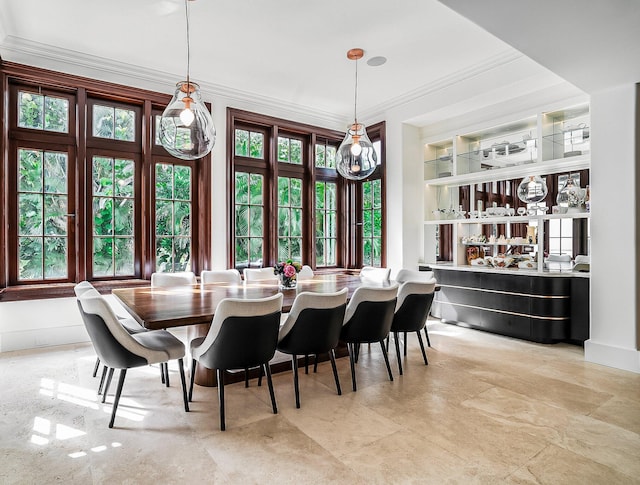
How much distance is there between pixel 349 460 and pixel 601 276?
3.13m

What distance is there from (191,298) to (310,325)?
1049 millimetres

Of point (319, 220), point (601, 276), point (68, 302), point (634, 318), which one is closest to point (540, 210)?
point (601, 276)

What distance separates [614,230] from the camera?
3.64 meters

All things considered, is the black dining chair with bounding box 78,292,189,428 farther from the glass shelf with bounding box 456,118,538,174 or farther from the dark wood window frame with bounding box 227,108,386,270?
the glass shelf with bounding box 456,118,538,174

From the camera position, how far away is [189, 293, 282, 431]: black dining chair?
7.77ft

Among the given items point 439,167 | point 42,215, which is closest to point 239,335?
point 42,215

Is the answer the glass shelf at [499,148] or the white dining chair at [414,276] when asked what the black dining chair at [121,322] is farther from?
the glass shelf at [499,148]

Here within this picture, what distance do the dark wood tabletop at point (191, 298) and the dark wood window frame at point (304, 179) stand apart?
63.6 inches

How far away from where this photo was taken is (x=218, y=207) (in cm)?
525

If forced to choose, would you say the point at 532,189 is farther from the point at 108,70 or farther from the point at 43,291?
the point at 43,291

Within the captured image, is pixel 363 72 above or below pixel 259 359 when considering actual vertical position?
above

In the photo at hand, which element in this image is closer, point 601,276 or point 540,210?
point 601,276

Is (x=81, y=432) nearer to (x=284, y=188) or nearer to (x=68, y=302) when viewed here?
(x=68, y=302)

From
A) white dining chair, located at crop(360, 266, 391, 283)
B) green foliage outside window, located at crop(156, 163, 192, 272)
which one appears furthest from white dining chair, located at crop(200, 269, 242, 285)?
white dining chair, located at crop(360, 266, 391, 283)
